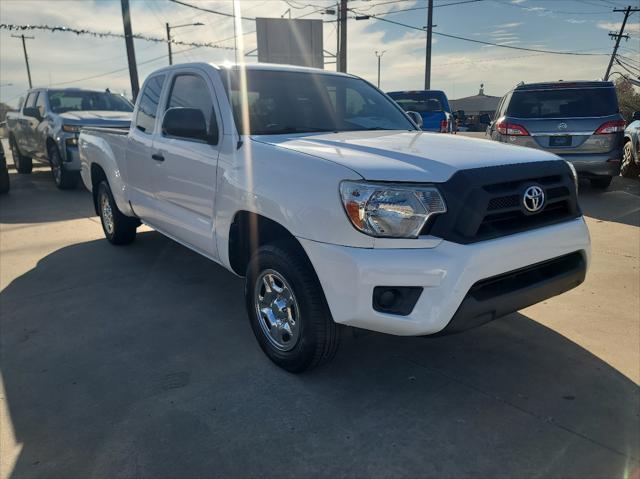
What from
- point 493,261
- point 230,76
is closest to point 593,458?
point 493,261

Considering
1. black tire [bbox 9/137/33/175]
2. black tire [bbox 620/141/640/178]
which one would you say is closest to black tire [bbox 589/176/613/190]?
black tire [bbox 620/141/640/178]

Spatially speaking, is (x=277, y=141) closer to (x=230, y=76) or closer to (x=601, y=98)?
(x=230, y=76)

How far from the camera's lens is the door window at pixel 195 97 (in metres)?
3.46

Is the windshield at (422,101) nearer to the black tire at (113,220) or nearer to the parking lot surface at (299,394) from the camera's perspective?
the black tire at (113,220)

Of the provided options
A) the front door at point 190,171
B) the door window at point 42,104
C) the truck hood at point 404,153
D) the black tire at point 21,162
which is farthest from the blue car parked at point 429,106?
the black tire at point 21,162

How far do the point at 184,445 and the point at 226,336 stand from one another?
1.20 metres

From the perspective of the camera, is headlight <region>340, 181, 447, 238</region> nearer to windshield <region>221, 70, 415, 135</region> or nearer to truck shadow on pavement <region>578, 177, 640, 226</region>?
windshield <region>221, 70, 415, 135</region>

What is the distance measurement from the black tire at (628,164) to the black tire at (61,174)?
1045cm

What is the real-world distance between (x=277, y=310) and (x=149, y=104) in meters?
2.63

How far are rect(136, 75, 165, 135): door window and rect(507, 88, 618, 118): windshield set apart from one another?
5.78 m

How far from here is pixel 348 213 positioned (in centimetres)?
241

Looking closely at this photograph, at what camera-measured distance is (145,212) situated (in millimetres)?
4691

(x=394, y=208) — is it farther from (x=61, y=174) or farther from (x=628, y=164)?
(x=61, y=174)

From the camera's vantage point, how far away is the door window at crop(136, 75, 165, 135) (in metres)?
4.43
